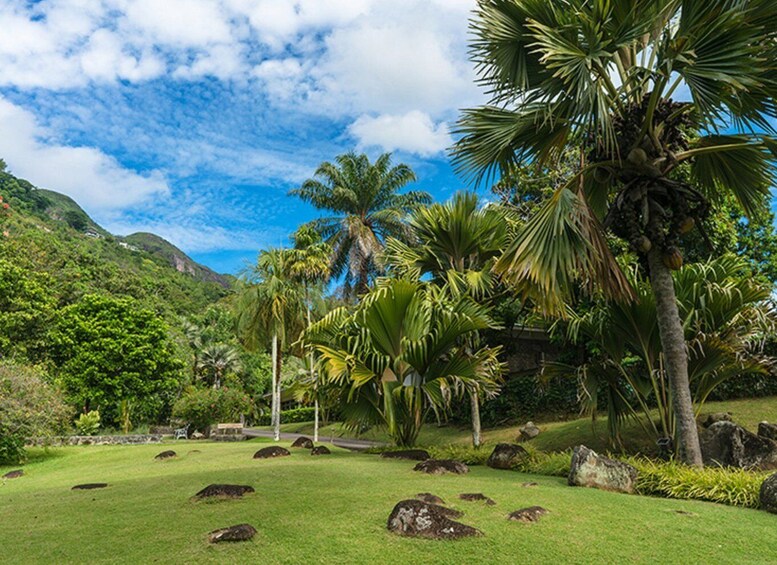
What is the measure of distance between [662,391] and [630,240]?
2.73m

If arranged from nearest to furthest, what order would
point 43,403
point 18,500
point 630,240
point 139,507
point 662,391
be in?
1. point 139,507
2. point 18,500
3. point 630,240
4. point 662,391
5. point 43,403

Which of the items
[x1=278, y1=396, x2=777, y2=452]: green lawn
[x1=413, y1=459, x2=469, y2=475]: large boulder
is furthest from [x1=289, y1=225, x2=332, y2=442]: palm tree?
[x1=413, y1=459, x2=469, y2=475]: large boulder

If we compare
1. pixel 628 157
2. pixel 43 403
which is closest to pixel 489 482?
pixel 628 157

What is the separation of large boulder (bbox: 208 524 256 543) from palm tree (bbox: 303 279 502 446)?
5.74 meters

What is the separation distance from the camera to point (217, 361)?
3862 centimetres

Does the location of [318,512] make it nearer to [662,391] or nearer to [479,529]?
[479,529]

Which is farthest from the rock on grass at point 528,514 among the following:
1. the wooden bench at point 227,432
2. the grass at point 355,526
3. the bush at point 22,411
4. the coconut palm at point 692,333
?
the wooden bench at point 227,432

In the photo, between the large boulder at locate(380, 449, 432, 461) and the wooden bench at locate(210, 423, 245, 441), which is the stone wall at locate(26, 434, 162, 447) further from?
the large boulder at locate(380, 449, 432, 461)

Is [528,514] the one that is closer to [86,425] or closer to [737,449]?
[737,449]

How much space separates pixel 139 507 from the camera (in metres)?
5.16

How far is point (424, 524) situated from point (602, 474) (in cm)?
330

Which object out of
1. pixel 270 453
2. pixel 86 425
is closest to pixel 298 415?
pixel 86 425

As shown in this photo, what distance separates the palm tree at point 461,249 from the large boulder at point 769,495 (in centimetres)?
613

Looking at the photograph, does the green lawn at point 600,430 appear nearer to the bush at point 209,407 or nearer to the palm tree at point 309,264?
the palm tree at point 309,264
